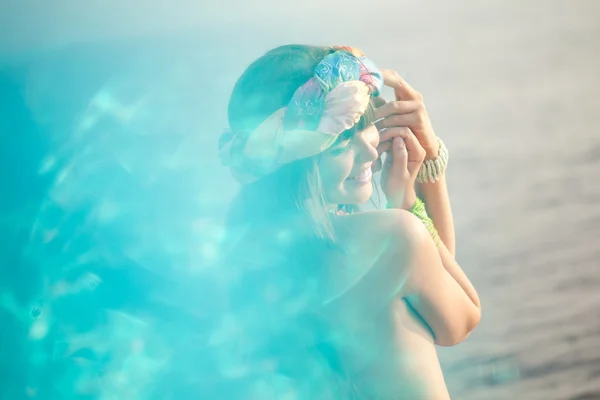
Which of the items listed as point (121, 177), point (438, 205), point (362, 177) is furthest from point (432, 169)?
point (121, 177)

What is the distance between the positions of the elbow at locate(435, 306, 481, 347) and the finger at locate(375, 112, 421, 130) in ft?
1.27

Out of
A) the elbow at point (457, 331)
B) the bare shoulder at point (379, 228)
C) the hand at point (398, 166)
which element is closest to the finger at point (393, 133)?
the hand at point (398, 166)

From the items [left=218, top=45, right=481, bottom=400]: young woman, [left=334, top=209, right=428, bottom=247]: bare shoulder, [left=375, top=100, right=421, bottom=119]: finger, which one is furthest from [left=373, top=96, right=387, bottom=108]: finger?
[left=334, top=209, right=428, bottom=247]: bare shoulder

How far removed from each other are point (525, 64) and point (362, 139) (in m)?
1.49

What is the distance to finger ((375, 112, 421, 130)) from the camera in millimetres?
1490

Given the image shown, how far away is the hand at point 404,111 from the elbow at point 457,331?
37 cm

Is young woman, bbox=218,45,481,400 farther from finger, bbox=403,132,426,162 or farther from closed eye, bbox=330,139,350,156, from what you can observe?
finger, bbox=403,132,426,162

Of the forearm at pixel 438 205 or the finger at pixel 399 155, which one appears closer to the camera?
the finger at pixel 399 155

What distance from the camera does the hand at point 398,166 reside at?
1.48 metres

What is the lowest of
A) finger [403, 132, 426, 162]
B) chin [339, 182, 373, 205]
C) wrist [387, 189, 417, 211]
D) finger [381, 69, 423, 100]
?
chin [339, 182, 373, 205]

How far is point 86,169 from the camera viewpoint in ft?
5.54

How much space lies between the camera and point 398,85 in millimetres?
1499

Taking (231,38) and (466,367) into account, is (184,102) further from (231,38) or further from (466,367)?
(466,367)

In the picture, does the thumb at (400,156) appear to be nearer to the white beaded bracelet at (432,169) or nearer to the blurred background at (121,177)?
the white beaded bracelet at (432,169)
